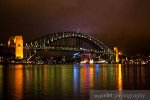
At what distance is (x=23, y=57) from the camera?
321 feet

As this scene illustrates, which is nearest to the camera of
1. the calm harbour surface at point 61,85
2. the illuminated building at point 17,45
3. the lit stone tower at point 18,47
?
the calm harbour surface at point 61,85

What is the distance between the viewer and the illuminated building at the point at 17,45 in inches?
3887

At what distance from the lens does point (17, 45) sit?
102 meters

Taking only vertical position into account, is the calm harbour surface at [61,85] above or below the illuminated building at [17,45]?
below

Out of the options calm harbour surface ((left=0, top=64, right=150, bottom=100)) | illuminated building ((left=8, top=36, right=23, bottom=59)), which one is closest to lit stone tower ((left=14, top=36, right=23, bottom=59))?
illuminated building ((left=8, top=36, right=23, bottom=59))

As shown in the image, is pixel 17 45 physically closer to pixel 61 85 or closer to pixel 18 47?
pixel 18 47

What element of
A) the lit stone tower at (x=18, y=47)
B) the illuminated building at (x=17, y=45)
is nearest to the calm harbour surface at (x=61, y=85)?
the lit stone tower at (x=18, y=47)

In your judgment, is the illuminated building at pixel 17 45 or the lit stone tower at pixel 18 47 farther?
the illuminated building at pixel 17 45

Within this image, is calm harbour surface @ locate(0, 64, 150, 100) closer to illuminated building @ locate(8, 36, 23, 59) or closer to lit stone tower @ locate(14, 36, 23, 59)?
lit stone tower @ locate(14, 36, 23, 59)

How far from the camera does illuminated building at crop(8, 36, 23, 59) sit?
9874cm

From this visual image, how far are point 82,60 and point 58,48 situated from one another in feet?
84.7

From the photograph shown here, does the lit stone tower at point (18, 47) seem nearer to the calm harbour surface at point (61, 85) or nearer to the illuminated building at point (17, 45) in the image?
the illuminated building at point (17, 45)

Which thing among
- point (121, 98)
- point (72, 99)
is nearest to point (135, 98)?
point (121, 98)

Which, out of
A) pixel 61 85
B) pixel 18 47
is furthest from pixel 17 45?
pixel 61 85
